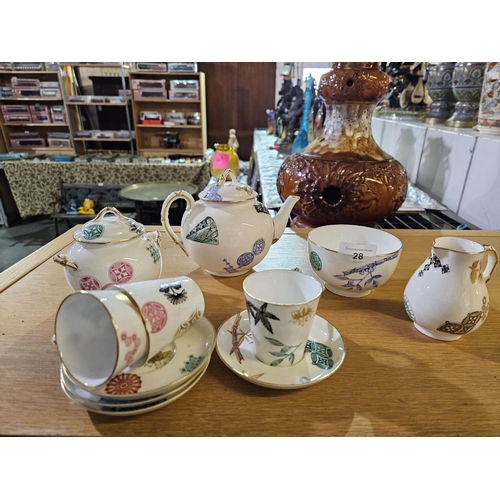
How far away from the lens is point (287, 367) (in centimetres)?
42

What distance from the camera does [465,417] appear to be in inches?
14.9

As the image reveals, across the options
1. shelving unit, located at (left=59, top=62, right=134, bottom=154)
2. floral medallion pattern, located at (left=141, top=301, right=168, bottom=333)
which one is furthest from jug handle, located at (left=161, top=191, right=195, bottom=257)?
shelving unit, located at (left=59, top=62, right=134, bottom=154)

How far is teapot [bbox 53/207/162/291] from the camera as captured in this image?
0.52m

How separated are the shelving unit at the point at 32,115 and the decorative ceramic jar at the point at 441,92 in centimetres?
333

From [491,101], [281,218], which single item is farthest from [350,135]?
[491,101]

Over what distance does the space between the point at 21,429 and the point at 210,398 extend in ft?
0.64

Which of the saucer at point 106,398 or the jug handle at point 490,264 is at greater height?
the jug handle at point 490,264

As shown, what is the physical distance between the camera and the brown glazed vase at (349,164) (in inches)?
30.4

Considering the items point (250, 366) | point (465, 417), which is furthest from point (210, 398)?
point (465, 417)

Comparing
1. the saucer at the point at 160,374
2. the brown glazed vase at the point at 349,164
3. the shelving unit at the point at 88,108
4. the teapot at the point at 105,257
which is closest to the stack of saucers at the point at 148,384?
the saucer at the point at 160,374

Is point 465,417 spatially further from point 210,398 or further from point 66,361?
point 66,361

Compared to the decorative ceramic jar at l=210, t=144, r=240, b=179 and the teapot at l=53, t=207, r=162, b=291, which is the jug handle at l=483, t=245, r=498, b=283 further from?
the decorative ceramic jar at l=210, t=144, r=240, b=179

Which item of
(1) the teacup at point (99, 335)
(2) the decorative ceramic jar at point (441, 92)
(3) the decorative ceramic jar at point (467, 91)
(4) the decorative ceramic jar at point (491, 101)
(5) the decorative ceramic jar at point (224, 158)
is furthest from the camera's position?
(5) the decorative ceramic jar at point (224, 158)

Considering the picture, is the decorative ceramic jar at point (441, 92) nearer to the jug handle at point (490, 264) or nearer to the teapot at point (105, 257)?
the jug handle at point (490, 264)
